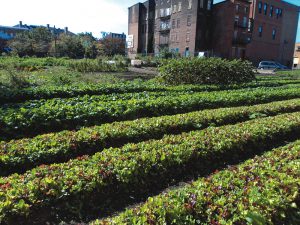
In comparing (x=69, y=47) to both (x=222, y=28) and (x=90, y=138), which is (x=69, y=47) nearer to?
(x=222, y=28)

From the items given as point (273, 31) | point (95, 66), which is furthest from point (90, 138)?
point (273, 31)

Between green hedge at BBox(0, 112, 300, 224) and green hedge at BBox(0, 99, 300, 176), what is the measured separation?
74 cm

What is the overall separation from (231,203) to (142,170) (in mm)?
1808

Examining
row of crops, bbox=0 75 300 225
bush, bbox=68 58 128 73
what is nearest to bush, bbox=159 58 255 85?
row of crops, bbox=0 75 300 225

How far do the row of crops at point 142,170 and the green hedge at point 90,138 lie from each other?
2 centimetres

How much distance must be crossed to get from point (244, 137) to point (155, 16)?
59297 millimetres

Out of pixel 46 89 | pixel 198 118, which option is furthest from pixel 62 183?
pixel 46 89

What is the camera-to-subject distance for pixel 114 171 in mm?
4793

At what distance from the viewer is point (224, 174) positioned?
15.3 ft

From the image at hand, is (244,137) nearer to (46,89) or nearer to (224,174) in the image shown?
(224,174)

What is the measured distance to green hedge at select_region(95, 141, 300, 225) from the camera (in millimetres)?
3461

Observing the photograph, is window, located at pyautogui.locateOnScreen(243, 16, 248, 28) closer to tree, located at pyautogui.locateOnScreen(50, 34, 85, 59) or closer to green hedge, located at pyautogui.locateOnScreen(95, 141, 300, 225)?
tree, located at pyautogui.locateOnScreen(50, 34, 85, 59)

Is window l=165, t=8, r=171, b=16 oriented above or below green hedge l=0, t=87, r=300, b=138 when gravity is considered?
above

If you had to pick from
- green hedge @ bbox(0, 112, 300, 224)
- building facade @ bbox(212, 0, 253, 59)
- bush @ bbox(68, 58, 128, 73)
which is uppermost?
building facade @ bbox(212, 0, 253, 59)
